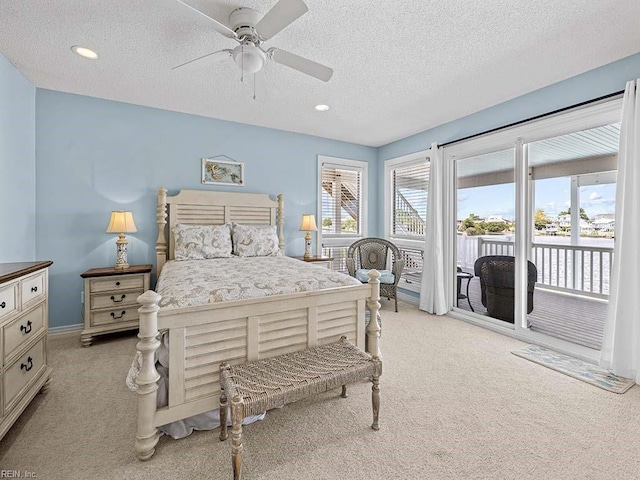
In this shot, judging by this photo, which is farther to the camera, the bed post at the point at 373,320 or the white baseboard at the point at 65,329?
the white baseboard at the point at 65,329

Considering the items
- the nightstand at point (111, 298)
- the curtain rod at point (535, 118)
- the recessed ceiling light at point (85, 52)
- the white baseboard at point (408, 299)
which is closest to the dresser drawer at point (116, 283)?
the nightstand at point (111, 298)

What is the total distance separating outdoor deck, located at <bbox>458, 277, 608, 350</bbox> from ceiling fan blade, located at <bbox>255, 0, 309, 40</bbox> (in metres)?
3.75

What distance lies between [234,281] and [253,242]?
1.50m

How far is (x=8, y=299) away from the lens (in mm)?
1609

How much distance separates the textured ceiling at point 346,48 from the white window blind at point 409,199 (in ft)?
4.14

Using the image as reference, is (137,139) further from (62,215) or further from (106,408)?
(106,408)

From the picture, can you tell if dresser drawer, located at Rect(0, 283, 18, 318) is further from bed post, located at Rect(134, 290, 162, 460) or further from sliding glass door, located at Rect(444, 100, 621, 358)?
sliding glass door, located at Rect(444, 100, 621, 358)

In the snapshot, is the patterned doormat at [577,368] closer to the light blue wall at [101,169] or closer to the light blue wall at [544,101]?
the light blue wall at [544,101]

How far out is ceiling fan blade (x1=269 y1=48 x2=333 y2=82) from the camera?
1.99m

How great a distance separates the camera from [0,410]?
1.54m

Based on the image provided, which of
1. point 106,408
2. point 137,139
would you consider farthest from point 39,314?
point 137,139

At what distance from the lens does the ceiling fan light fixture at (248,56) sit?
2.00m

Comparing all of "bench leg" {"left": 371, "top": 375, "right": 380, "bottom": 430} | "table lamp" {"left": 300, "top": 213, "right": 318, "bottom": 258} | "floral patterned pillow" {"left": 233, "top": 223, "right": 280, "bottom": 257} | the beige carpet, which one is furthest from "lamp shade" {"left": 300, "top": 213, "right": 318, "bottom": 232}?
"bench leg" {"left": 371, "top": 375, "right": 380, "bottom": 430}

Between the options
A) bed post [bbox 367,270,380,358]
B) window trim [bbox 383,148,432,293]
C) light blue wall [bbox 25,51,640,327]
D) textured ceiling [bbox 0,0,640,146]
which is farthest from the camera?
window trim [bbox 383,148,432,293]
